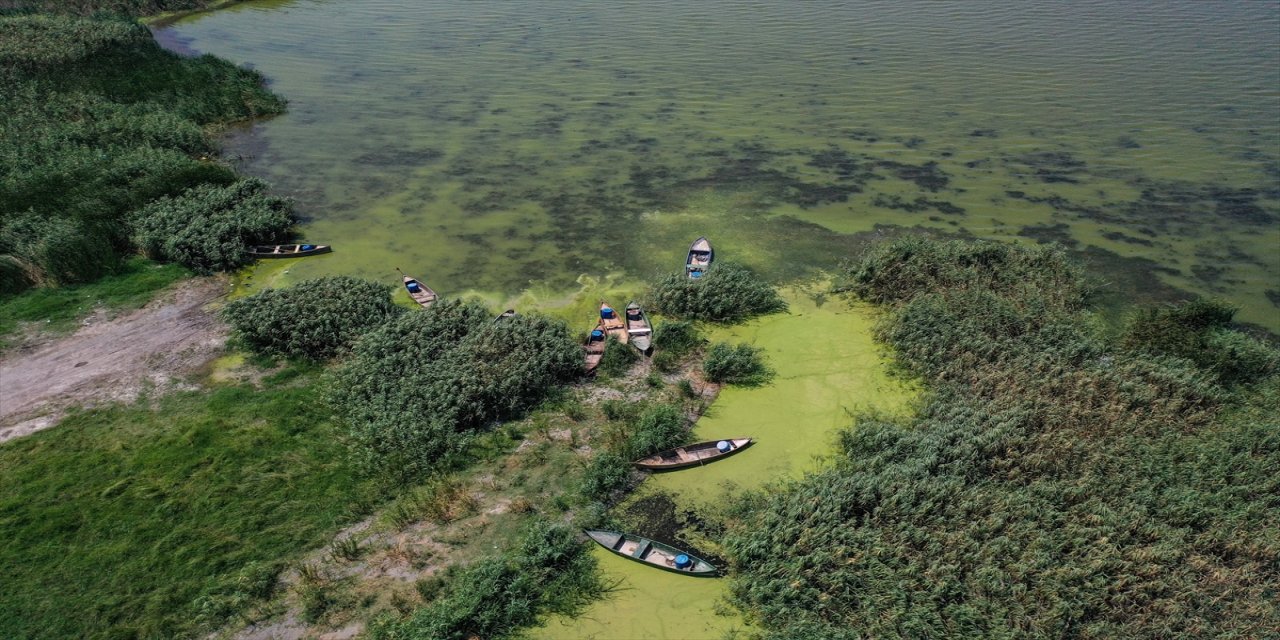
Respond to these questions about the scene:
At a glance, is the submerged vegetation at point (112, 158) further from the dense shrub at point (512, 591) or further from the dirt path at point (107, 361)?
the dense shrub at point (512, 591)

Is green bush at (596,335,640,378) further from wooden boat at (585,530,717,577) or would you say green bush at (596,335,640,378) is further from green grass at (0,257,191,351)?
green grass at (0,257,191,351)

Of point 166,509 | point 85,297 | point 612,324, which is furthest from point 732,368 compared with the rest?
point 85,297

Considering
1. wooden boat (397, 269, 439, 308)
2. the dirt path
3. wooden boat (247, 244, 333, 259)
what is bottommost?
the dirt path

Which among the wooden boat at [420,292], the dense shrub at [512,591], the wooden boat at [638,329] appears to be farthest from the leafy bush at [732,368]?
the wooden boat at [420,292]

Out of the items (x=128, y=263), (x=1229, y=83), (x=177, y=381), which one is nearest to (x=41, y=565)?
(x=177, y=381)

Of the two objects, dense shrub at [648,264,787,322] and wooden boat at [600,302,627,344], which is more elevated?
dense shrub at [648,264,787,322]

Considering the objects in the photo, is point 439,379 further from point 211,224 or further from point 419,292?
point 211,224

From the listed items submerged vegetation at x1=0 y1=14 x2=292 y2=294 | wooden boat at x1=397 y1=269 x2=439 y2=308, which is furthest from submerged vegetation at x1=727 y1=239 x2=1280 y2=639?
submerged vegetation at x1=0 y1=14 x2=292 y2=294
